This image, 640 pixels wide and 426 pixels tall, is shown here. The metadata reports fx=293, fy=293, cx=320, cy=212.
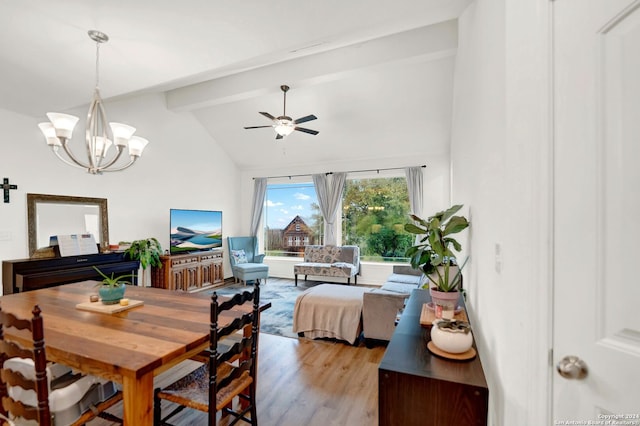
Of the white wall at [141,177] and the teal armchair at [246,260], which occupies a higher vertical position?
the white wall at [141,177]

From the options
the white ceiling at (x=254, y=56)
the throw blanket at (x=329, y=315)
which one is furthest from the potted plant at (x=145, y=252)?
the throw blanket at (x=329, y=315)

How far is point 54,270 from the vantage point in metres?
3.54

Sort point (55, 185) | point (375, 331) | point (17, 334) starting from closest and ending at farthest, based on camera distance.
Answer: point (17, 334) → point (375, 331) → point (55, 185)

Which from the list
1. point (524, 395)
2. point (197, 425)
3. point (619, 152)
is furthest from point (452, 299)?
point (197, 425)

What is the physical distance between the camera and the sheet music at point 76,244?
370 centimetres

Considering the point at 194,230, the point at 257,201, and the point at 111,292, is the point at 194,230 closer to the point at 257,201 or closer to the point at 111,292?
the point at 257,201

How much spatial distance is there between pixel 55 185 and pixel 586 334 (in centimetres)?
524

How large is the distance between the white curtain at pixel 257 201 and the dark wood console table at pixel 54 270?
10.1ft

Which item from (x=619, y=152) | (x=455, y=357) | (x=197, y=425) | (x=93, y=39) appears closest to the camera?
(x=619, y=152)

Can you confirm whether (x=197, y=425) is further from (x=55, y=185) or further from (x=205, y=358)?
(x=55, y=185)

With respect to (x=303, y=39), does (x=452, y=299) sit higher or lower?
lower

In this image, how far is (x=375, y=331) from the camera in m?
3.09

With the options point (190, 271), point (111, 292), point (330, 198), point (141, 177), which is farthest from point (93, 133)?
point (330, 198)

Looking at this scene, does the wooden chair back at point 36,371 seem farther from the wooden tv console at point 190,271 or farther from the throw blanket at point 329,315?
the wooden tv console at point 190,271
